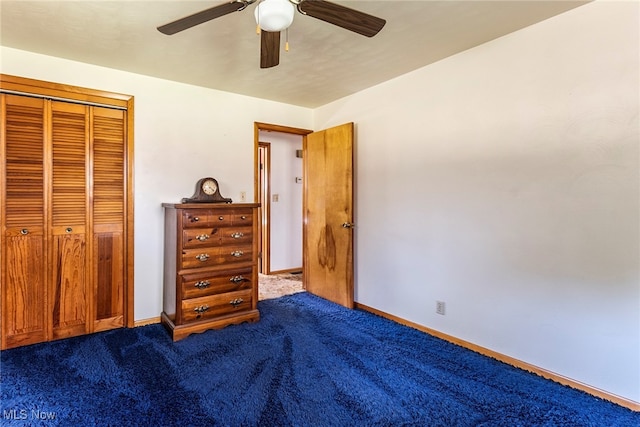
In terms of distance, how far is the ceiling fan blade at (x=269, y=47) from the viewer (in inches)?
69.5

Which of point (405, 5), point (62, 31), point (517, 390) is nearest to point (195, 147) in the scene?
point (62, 31)

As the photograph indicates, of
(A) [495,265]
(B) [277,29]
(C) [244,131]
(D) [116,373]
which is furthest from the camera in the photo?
(C) [244,131]

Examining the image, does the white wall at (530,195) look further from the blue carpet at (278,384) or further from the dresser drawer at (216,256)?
the dresser drawer at (216,256)

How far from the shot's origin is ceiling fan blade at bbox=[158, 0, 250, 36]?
1.52 metres

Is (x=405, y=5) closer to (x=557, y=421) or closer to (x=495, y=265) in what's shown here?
(x=495, y=265)

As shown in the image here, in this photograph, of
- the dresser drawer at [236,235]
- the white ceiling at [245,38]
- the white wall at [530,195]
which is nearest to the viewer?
the white wall at [530,195]

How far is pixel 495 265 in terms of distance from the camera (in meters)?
2.35

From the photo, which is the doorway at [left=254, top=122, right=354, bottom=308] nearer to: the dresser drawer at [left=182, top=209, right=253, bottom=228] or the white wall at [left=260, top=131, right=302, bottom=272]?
the dresser drawer at [left=182, top=209, right=253, bottom=228]

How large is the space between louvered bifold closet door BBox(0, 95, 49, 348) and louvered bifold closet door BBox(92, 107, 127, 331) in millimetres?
349

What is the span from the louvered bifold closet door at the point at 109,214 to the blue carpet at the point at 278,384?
0.85 ft

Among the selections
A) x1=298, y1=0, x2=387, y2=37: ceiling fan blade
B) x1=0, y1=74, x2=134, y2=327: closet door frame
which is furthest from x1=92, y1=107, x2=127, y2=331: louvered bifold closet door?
x1=298, y1=0, x2=387, y2=37: ceiling fan blade

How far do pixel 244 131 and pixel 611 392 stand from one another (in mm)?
3580

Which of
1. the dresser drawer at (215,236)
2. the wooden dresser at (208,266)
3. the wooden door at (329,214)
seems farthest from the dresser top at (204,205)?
the wooden door at (329,214)

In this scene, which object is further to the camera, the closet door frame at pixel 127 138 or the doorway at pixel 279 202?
Result: the doorway at pixel 279 202
